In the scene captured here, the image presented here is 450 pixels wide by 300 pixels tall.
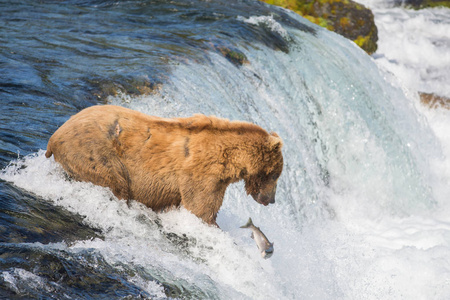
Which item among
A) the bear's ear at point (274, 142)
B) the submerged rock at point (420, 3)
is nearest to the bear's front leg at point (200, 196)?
the bear's ear at point (274, 142)

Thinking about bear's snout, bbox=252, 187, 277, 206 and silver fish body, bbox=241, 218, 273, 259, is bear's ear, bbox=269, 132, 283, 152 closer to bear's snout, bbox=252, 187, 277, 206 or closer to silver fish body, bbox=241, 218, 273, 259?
bear's snout, bbox=252, 187, 277, 206

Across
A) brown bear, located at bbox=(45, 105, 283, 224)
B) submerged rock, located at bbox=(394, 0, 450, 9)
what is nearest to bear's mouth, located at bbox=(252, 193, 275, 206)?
brown bear, located at bbox=(45, 105, 283, 224)

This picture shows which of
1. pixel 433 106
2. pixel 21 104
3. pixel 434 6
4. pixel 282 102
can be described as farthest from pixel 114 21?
pixel 434 6

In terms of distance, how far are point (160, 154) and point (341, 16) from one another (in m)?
12.5

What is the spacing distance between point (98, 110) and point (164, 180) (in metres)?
0.83

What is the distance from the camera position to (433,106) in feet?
45.9

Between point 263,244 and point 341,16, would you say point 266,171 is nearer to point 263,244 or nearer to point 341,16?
point 263,244

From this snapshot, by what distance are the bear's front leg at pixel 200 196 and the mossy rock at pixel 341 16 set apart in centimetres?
1183

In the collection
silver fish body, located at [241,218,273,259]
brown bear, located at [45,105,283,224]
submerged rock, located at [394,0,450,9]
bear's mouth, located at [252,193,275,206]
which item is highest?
brown bear, located at [45,105,283,224]

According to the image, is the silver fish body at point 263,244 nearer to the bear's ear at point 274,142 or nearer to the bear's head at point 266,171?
the bear's head at point 266,171

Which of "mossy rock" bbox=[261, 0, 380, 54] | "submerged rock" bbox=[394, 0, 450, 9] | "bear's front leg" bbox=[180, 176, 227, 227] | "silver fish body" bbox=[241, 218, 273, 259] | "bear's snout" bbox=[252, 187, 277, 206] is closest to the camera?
"silver fish body" bbox=[241, 218, 273, 259]

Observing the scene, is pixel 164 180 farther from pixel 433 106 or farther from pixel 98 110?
pixel 433 106

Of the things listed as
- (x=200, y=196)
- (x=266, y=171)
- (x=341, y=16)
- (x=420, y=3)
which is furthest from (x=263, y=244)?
(x=420, y=3)

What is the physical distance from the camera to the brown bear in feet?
15.1
